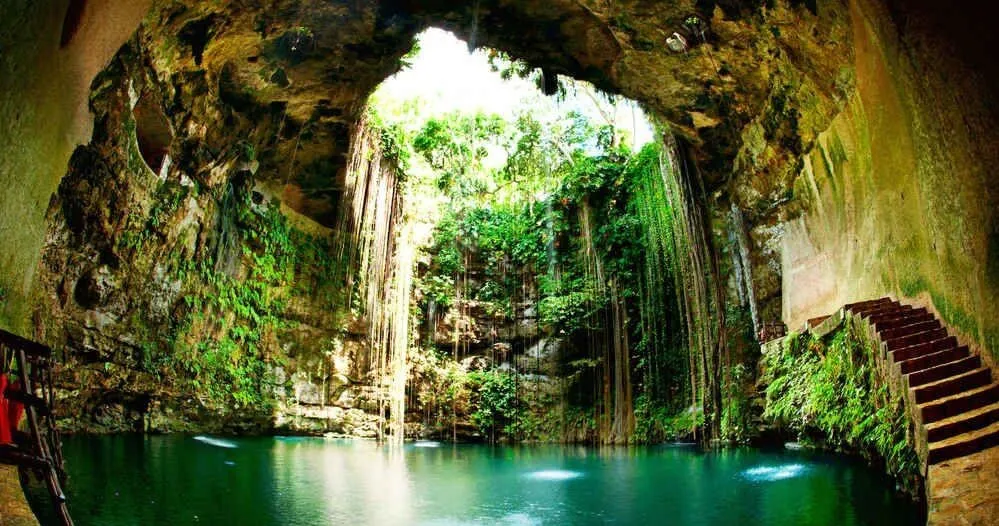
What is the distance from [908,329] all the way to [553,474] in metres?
3.90

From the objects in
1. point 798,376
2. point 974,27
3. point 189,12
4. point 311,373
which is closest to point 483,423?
point 311,373

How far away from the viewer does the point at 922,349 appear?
15.2 feet

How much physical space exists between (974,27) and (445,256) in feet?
39.9

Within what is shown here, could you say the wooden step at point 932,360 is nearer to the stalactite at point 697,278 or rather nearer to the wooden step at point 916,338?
the wooden step at point 916,338

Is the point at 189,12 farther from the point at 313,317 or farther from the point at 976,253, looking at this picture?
the point at 976,253

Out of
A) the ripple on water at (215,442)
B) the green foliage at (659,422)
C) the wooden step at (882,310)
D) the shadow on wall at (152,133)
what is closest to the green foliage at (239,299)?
the shadow on wall at (152,133)

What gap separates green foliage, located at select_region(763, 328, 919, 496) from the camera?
14.9ft

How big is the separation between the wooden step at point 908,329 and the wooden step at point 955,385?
2.93 ft

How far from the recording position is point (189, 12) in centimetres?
696

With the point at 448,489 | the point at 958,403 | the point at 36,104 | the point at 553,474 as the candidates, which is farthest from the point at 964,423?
the point at 36,104

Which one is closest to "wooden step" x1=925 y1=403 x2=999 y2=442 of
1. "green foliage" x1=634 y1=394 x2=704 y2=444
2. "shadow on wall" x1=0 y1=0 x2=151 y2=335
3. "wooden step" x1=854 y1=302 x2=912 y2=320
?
"wooden step" x1=854 y1=302 x2=912 y2=320

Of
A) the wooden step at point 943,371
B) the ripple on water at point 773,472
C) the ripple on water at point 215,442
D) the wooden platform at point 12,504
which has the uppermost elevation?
the wooden step at point 943,371

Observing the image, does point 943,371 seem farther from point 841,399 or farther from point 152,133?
point 152,133

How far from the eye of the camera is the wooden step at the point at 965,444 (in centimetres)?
348
